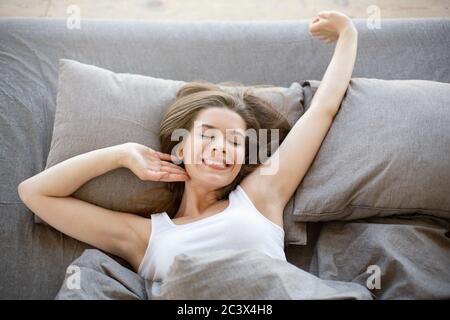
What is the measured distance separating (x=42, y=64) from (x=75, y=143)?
1.36 feet

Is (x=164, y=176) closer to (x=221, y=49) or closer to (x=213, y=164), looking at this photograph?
(x=213, y=164)

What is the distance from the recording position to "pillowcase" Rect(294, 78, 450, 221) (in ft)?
4.58

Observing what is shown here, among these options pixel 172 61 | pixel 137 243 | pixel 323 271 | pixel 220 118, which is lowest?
pixel 323 271

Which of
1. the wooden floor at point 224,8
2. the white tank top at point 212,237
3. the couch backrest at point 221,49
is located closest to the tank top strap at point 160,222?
the white tank top at point 212,237

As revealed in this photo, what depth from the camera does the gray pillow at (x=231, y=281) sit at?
111cm

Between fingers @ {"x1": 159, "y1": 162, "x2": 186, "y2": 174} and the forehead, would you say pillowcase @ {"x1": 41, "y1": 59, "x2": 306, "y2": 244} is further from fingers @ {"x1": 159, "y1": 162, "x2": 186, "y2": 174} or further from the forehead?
the forehead

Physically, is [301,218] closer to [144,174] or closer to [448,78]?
[144,174]

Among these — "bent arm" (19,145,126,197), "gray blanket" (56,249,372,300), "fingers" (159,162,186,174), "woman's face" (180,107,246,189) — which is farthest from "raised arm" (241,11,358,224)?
"bent arm" (19,145,126,197)

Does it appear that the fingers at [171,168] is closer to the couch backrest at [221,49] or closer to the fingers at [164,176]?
the fingers at [164,176]

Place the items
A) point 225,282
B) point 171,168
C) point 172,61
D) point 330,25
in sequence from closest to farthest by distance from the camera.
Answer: point 225,282 < point 171,168 < point 330,25 < point 172,61

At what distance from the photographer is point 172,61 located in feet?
5.83

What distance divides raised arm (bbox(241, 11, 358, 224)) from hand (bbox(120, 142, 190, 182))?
0.23 metres

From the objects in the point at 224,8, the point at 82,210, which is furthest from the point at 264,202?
the point at 224,8

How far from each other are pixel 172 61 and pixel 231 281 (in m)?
0.98
